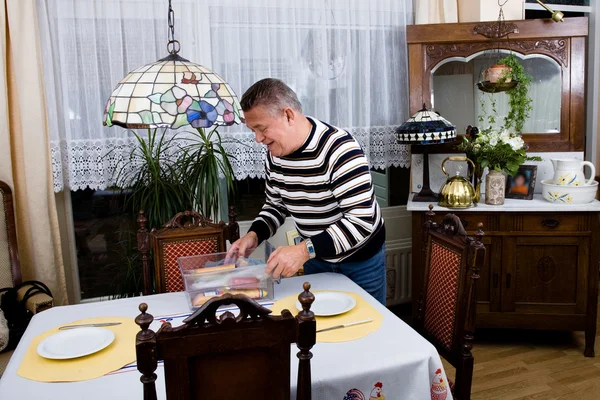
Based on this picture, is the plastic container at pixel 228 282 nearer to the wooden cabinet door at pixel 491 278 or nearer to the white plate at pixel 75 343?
the white plate at pixel 75 343

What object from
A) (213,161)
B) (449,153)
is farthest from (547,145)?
(213,161)

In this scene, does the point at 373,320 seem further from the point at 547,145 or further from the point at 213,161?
the point at 547,145

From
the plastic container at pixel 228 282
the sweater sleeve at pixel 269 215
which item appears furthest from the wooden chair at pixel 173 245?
the plastic container at pixel 228 282

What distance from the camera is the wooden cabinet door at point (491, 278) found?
2.93 meters

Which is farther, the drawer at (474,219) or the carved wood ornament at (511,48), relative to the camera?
the carved wood ornament at (511,48)

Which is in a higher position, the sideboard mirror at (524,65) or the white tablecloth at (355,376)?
the sideboard mirror at (524,65)

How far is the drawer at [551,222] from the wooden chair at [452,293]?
42.3 inches

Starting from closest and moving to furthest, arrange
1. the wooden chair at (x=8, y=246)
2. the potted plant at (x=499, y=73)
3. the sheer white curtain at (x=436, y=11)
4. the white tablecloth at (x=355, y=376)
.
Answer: the white tablecloth at (x=355, y=376) → the wooden chair at (x=8, y=246) → the potted plant at (x=499, y=73) → the sheer white curtain at (x=436, y=11)

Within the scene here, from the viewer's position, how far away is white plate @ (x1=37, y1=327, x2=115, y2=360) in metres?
1.49

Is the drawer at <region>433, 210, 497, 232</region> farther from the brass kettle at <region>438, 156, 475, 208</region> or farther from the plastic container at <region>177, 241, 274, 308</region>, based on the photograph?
the plastic container at <region>177, 241, 274, 308</region>

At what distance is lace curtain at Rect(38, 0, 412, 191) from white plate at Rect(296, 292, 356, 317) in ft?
4.34

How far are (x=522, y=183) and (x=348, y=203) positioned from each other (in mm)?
1543

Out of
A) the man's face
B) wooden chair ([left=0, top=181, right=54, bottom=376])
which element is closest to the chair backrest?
wooden chair ([left=0, top=181, right=54, bottom=376])

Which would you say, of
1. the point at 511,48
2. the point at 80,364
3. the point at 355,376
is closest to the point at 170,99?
the point at 80,364
